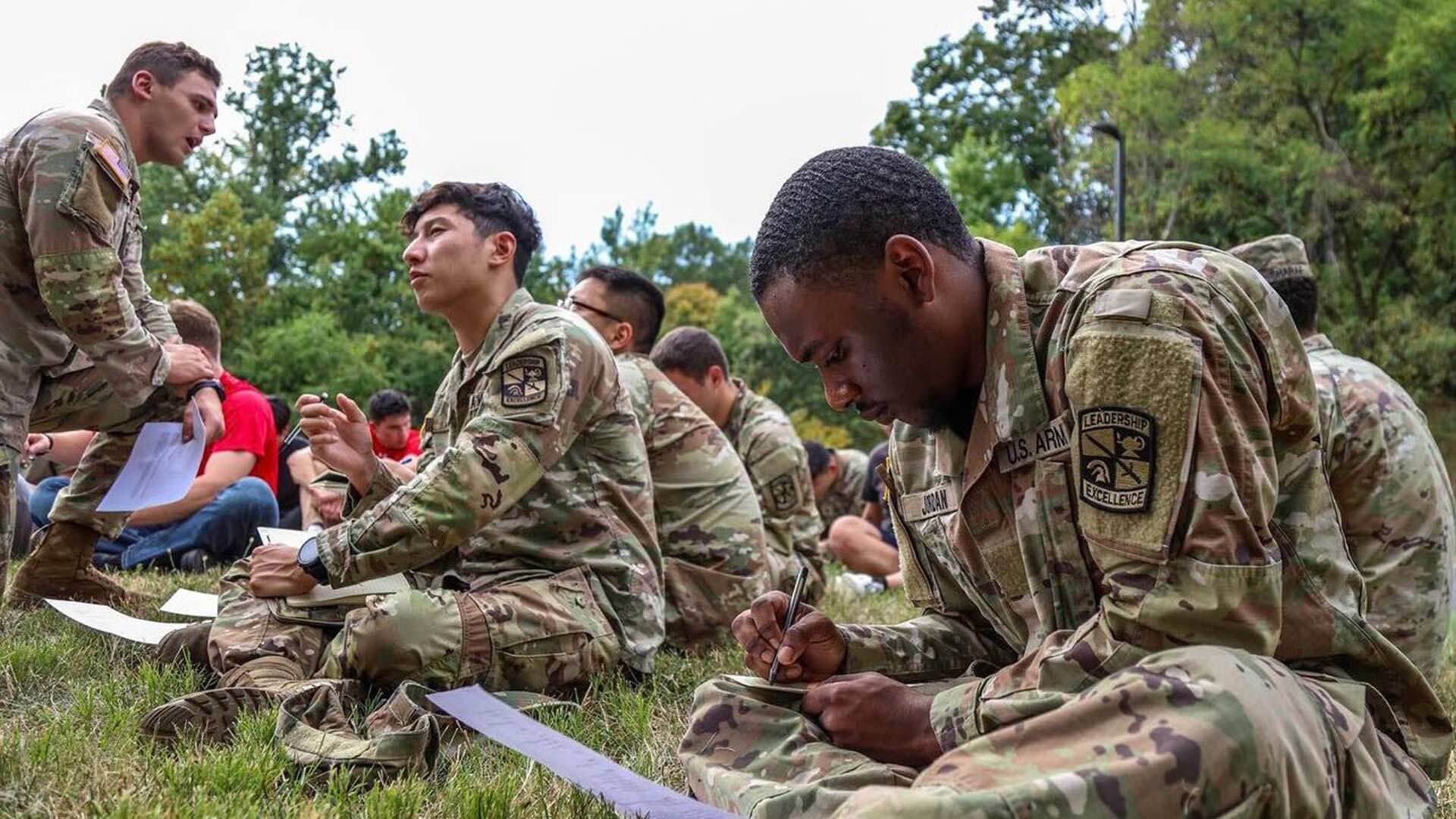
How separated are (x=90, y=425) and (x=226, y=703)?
2584mm

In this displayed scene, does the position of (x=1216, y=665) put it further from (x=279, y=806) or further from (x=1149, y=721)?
(x=279, y=806)

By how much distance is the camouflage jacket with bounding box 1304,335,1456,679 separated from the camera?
353cm

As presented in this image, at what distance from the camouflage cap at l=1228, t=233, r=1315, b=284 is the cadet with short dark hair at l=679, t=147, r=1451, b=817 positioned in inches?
88.7

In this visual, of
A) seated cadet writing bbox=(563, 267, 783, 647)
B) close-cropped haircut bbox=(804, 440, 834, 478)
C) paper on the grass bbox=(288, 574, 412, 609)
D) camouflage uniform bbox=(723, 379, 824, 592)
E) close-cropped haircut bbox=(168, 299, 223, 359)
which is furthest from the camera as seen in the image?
close-cropped haircut bbox=(804, 440, 834, 478)

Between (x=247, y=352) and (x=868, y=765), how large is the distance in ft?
85.4

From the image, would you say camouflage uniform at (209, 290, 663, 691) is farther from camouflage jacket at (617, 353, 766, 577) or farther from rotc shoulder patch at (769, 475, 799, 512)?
rotc shoulder patch at (769, 475, 799, 512)

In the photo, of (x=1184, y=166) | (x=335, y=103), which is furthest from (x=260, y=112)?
(x=1184, y=166)

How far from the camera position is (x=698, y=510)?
215 inches

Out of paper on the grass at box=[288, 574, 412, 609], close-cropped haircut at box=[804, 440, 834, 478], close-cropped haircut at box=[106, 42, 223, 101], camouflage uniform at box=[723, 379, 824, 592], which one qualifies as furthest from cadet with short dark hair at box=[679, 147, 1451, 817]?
close-cropped haircut at box=[804, 440, 834, 478]

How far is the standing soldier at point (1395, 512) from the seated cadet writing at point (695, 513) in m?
2.41

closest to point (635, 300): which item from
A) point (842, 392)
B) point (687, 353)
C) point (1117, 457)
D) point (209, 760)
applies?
point (687, 353)

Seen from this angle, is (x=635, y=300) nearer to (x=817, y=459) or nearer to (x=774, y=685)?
(x=774, y=685)

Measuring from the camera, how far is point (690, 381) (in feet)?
22.6

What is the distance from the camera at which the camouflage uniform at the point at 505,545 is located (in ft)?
12.0
